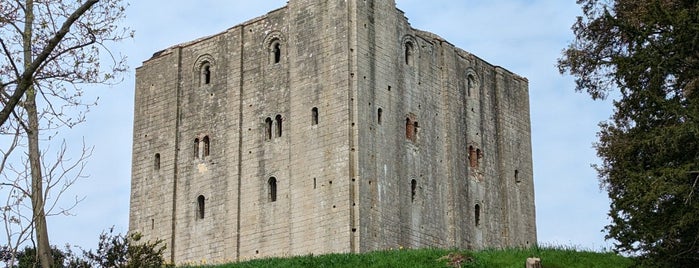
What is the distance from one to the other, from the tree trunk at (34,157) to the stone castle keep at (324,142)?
2451cm

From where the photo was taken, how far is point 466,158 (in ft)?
149

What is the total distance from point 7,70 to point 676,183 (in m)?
12.6

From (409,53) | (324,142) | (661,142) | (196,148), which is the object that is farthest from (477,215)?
(661,142)

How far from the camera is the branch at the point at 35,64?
45.2 ft

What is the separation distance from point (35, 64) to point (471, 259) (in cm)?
1734

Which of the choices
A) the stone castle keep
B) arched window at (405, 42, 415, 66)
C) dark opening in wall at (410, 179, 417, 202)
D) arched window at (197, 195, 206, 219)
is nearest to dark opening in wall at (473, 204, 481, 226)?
the stone castle keep

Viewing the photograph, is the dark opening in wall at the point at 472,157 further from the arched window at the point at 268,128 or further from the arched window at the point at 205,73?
the arched window at the point at 205,73

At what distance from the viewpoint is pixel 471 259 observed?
29766 millimetres

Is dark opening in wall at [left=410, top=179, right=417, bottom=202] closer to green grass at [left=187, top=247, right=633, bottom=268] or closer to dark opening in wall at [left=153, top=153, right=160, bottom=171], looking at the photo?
green grass at [left=187, top=247, right=633, bottom=268]

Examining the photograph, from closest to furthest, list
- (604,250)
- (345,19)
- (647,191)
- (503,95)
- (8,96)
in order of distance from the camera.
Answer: (8,96) < (647,191) < (604,250) < (345,19) < (503,95)

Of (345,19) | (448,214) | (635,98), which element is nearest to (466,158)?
(448,214)

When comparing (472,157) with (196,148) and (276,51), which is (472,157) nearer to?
(276,51)

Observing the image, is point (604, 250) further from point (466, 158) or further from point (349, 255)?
point (466, 158)

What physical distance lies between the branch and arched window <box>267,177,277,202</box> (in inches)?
1073
